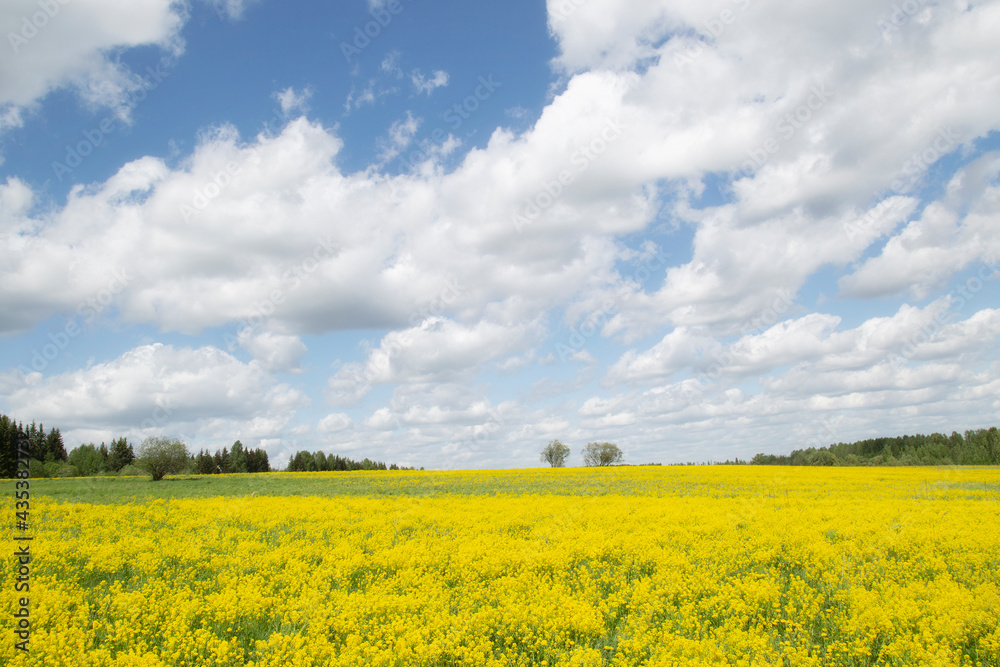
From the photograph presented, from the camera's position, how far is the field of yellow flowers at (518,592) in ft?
23.3

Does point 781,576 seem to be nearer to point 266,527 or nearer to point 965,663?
point 965,663

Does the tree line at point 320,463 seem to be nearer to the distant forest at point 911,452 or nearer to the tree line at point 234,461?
the tree line at point 234,461

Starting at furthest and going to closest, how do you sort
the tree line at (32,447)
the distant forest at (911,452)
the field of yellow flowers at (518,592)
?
the distant forest at (911,452), the tree line at (32,447), the field of yellow flowers at (518,592)

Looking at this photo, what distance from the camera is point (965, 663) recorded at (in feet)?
22.8

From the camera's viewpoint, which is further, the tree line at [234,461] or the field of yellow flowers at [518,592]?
the tree line at [234,461]

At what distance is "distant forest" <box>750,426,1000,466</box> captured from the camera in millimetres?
97481

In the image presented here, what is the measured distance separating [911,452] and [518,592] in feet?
475

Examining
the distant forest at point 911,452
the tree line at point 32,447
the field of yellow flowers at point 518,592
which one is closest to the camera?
the field of yellow flowers at point 518,592

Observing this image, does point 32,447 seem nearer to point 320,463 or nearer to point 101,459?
point 101,459

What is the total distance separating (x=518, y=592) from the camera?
374 inches

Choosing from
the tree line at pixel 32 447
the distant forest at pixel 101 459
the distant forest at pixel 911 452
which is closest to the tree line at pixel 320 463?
the distant forest at pixel 101 459

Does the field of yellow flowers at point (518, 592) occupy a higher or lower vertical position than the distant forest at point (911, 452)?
higher

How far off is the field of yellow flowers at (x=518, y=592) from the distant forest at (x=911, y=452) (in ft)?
318

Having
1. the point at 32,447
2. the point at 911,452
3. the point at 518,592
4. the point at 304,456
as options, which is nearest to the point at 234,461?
the point at 304,456
